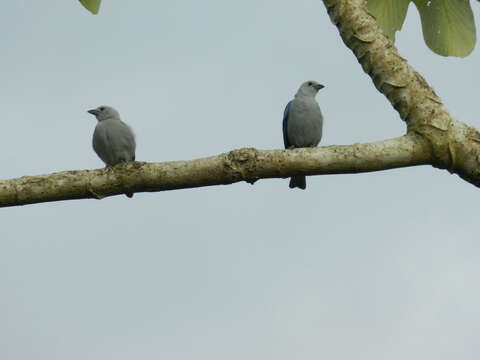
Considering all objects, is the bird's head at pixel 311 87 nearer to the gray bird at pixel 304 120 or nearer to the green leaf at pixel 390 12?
the gray bird at pixel 304 120

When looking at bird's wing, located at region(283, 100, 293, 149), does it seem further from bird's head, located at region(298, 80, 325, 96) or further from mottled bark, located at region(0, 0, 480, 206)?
mottled bark, located at region(0, 0, 480, 206)

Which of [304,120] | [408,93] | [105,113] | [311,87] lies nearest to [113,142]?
[105,113]

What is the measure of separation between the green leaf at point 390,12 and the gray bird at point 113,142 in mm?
3128

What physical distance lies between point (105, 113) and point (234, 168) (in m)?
4.55

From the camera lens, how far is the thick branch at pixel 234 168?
388 cm

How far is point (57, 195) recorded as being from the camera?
409 cm

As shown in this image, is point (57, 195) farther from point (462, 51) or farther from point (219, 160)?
point (462, 51)

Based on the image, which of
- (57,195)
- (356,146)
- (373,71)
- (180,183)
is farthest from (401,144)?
(57,195)

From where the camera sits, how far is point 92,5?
473 centimetres

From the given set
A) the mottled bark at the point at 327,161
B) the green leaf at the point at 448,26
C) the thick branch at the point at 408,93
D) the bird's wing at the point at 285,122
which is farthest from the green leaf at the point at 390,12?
the bird's wing at the point at 285,122

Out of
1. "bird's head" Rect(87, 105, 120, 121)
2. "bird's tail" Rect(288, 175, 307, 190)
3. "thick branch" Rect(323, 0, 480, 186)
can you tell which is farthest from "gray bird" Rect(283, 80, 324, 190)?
"thick branch" Rect(323, 0, 480, 186)

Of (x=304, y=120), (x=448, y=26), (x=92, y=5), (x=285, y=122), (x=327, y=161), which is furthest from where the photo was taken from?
(x=285, y=122)

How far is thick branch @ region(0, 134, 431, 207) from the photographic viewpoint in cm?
388

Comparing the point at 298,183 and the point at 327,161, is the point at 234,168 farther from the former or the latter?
the point at 298,183
